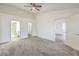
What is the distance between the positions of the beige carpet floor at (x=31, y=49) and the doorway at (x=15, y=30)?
108 millimetres

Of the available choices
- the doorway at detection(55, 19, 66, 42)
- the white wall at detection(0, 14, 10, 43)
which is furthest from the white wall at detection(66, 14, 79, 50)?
the white wall at detection(0, 14, 10, 43)

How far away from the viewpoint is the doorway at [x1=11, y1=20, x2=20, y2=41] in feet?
7.88

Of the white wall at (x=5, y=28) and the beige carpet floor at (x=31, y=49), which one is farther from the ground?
the white wall at (x=5, y=28)

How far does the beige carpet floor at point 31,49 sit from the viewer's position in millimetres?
2287

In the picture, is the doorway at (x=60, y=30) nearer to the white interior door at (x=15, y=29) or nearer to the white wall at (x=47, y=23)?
the white wall at (x=47, y=23)

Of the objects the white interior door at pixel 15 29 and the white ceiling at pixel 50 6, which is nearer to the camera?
the white ceiling at pixel 50 6

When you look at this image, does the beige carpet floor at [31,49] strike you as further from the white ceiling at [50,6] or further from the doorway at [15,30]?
the white ceiling at [50,6]

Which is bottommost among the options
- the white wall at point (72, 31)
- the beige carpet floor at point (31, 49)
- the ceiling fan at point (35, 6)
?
the beige carpet floor at point (31, 49)

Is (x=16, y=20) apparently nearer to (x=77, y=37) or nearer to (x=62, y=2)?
(x=62, y=2)

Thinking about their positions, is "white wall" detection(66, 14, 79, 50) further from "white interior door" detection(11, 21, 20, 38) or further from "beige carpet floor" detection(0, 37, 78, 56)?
"white interior door" detection(11, 21, 20, 38)

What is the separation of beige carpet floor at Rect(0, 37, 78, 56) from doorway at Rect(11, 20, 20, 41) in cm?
11

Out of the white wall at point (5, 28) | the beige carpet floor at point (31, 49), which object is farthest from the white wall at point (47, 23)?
the white wall at point (5, 28)

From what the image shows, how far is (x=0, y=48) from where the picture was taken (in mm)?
2271

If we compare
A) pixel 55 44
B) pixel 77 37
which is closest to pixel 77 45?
pixel 77 37
